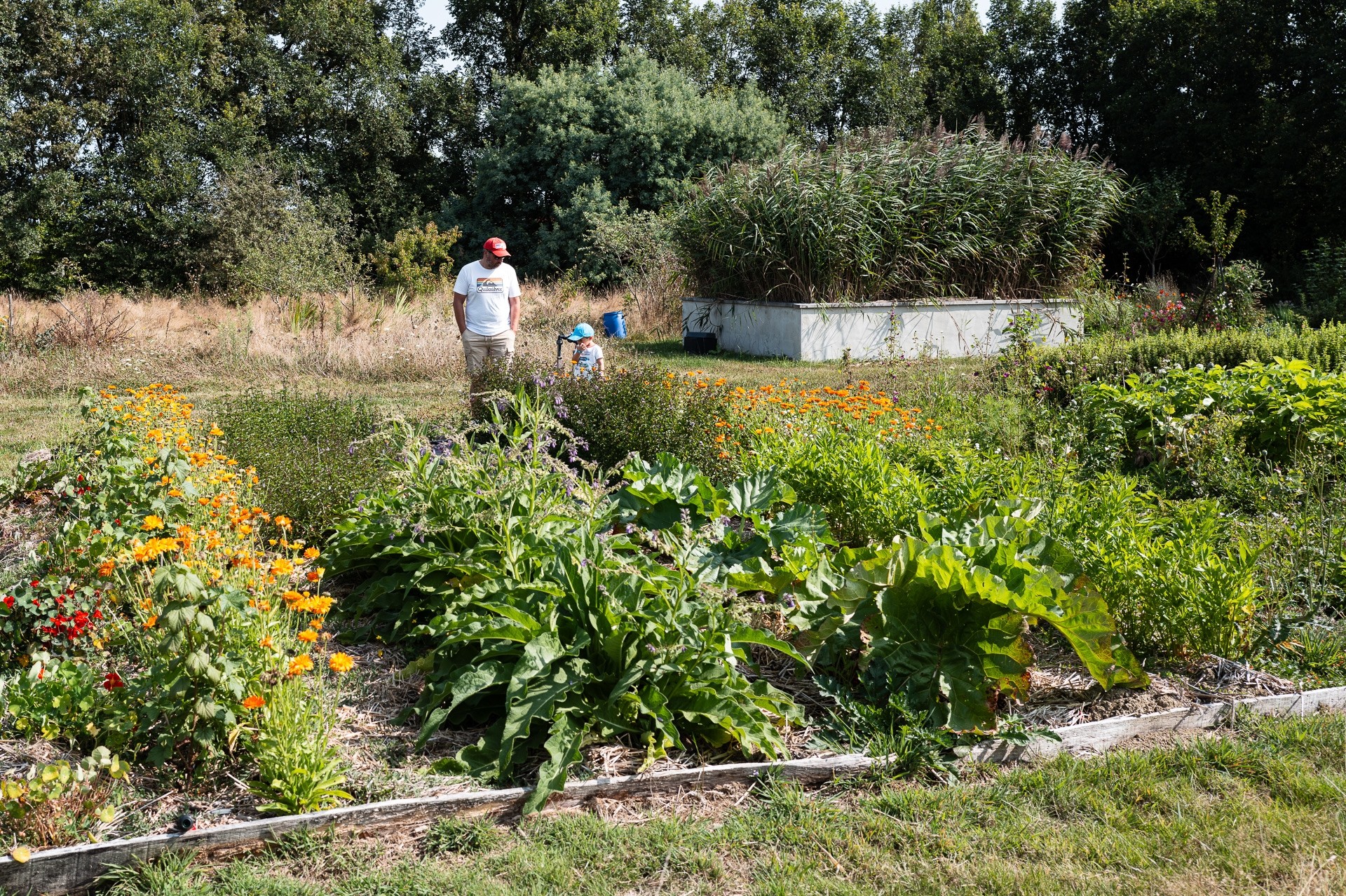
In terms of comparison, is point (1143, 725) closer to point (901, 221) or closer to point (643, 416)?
point (643, 416)

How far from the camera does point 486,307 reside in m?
7.91

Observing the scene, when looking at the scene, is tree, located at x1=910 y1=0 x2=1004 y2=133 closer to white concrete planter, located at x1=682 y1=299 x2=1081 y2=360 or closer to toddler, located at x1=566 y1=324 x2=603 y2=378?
white concrete planter, located at x1=682 y1=299 x2=1081 y2=360

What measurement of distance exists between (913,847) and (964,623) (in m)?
0.82

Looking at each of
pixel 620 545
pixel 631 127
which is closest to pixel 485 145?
pixel 631 127

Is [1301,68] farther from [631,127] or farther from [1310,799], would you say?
[1310,799]

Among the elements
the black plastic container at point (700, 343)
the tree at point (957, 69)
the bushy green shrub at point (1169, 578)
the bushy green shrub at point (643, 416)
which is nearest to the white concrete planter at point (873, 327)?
the black plastic container at point (700, 343)

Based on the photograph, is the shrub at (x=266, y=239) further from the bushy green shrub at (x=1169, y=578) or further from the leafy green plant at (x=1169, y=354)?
the bushy green shrub at (x=1169, y=578)

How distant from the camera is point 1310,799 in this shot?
267 cm

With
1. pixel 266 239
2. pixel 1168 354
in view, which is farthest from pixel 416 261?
pixel 1168 354

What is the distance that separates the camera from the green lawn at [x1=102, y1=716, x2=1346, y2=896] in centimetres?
233

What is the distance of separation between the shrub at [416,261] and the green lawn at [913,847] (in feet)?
55.3

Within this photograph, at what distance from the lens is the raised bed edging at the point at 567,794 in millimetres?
2320

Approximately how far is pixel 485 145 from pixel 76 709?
27.2 m

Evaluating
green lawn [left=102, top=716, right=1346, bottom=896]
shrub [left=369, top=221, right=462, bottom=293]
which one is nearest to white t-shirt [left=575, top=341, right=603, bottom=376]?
green lawn [left=102, top=716, right=1346, bottom=896]
